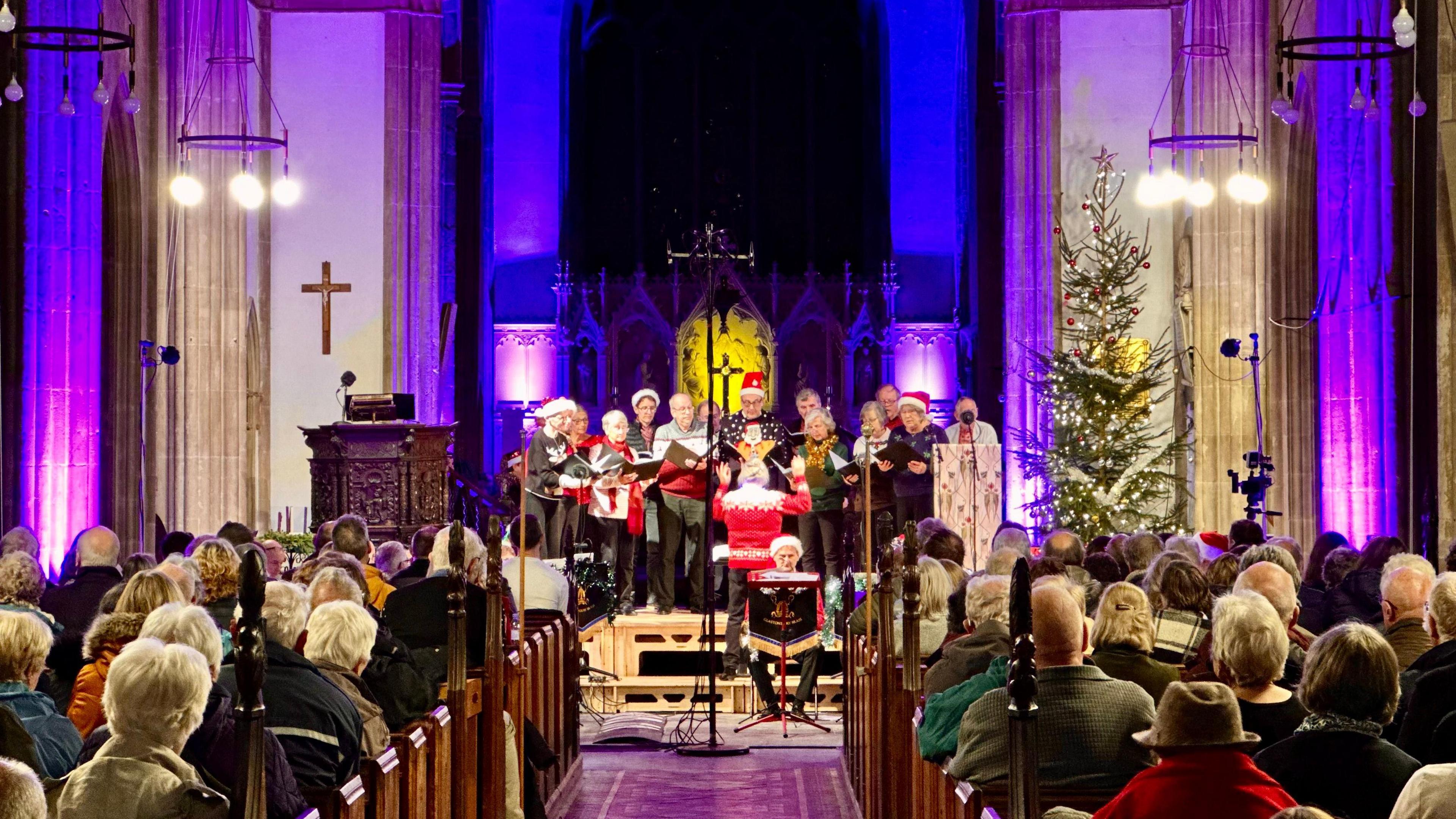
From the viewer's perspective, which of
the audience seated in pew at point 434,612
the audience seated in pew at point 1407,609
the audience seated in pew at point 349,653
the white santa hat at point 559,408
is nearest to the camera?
the audience seated in pew at point 349,653

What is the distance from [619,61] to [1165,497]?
13870mm

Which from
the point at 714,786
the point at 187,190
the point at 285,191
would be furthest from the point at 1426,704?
the point at 285,191

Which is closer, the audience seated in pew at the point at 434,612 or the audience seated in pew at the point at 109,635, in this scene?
the audience seated in pew at the point at 109,635

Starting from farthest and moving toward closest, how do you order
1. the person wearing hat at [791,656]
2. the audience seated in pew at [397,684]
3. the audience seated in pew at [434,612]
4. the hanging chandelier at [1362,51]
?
1. the person wearing hat at [791,656]
2. the hanging chandelier at [1362,51]
3. the audience seated in pew at [434,612]
4. the audience seated in pew at [397,684]

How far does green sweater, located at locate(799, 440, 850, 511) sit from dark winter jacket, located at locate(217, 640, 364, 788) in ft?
25.4

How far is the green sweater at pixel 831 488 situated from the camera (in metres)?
12.9

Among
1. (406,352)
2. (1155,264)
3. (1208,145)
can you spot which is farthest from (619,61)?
(1208,145)

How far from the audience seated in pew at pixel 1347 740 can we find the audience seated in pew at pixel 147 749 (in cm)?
224

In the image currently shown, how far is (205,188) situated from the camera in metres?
17.1

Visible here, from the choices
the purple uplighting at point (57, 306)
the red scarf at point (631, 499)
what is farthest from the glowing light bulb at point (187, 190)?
the red scarf at point (631, 499)

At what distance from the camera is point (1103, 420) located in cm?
1539

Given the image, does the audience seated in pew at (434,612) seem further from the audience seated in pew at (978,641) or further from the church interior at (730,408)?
the audience seated in pew at (978,641)

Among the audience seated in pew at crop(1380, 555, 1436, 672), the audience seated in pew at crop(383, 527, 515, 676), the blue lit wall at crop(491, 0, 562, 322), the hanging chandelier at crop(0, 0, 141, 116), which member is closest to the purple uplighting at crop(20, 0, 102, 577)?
the hanging chandelier at crop(0, 0, 141, 116)

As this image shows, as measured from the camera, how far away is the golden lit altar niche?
24.5 metres
